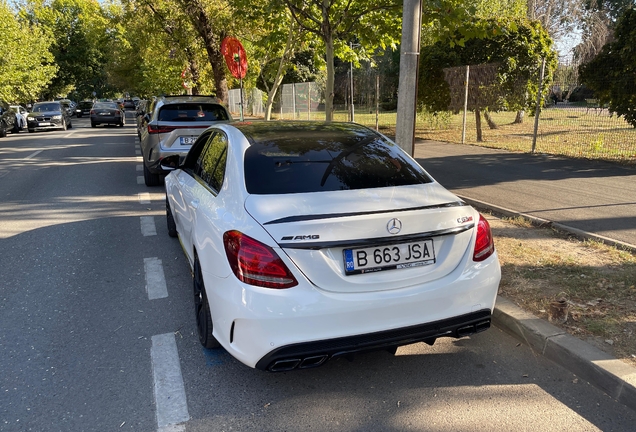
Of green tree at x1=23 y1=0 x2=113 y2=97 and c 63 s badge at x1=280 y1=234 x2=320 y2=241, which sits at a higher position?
green tree at x1=23 y1=0 x2=113 y2=97

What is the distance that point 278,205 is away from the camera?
3031mm

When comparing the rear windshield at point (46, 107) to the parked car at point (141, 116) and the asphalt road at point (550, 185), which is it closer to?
the parked car at point (141, 116)

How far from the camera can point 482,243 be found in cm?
322

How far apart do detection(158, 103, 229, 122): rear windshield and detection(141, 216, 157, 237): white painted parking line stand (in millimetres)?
2853

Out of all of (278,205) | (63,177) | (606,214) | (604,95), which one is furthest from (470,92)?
(278,205)

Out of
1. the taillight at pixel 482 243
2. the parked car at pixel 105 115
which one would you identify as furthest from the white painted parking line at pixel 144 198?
the parked car at pixel 105 115

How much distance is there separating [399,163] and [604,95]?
9628 millimetres

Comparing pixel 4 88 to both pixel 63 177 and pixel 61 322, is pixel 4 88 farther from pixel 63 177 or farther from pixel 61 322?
pixel 61 322

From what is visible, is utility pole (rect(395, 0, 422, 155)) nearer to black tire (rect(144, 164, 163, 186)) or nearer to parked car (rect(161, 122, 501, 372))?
parked car (rect(161, 122, 501, 372))

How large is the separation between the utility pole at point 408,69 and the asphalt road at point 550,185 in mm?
2244

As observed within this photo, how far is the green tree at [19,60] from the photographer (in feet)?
91.6

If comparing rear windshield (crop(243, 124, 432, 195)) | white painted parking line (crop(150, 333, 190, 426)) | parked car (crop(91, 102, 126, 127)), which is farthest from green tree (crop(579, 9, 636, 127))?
parked car (crop(91, 102, 126, 127))

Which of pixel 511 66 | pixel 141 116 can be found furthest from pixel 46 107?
pixel 511 66

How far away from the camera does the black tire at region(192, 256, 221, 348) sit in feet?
11.2
